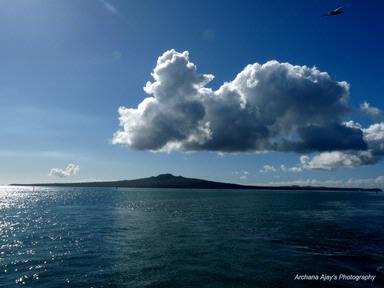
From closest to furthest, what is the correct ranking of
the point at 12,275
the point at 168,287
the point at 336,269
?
the point at 168,287 → the point at 12,275 → the point at 336,269

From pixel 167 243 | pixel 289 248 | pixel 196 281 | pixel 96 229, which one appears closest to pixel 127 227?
pixel 96 229

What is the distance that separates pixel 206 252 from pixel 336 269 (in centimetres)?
1569

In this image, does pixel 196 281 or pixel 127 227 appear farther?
pixel 127 227

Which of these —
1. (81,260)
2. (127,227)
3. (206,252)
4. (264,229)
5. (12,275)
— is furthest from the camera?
(127,227)

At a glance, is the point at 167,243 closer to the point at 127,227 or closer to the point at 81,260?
the point at 81,260

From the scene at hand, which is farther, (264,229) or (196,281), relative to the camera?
(264,229)

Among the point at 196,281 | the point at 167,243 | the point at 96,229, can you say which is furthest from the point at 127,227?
the point at 196,281

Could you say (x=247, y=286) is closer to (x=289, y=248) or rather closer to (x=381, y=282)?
(x=381, y=282)

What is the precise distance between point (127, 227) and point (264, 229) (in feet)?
88.8

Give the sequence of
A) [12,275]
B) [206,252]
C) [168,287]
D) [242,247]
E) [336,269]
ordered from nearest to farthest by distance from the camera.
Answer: [168,287] → [12,275] → [336,269] → [206,252] → [242,247]

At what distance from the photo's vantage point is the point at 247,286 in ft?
107

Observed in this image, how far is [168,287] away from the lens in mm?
32188

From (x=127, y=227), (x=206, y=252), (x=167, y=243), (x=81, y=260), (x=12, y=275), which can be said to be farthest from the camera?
Answer: (x=127, y=227)

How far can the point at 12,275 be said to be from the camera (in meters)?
35.3
